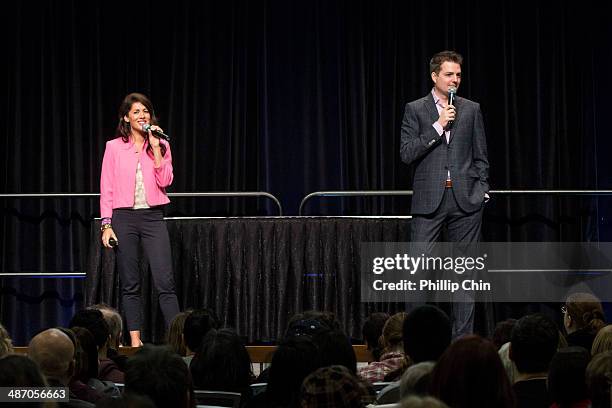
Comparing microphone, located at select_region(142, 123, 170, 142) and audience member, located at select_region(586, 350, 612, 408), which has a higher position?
microphone, located at select_region(142, 123, 170, 142)

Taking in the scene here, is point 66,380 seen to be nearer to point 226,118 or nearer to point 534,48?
point 226,118

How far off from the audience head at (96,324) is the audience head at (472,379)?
2284 millimetres

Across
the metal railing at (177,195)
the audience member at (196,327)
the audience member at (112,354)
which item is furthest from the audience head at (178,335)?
the metal railing at (177,195)

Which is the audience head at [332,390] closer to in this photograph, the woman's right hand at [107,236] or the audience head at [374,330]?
the audience head at [374,330]

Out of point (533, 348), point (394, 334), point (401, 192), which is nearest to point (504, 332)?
point (394, 334)

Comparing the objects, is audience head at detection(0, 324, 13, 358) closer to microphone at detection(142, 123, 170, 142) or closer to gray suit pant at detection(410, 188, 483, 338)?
microphone at detection(142, 123, 170, 142)

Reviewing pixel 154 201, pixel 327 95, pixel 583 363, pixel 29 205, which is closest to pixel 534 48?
pixel 327 95

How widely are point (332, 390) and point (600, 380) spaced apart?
3.12ft

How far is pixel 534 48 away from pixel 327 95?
1719mm

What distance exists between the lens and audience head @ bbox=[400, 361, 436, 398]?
3067mm

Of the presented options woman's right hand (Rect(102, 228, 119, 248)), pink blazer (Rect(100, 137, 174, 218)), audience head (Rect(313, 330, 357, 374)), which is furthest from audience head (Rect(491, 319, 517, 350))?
woman's right hand (Rect(102, 228, 119, 248))

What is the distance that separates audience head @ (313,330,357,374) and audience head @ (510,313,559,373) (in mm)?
604

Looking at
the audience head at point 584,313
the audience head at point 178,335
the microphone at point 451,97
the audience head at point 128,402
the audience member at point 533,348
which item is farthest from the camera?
the microphone at point 451,97

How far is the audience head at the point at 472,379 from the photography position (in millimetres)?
2770
